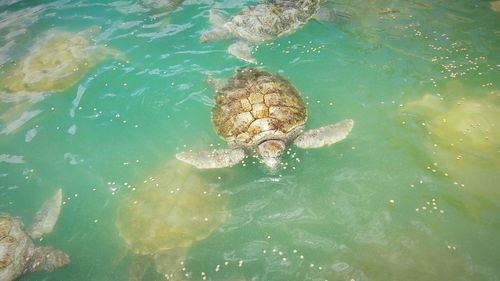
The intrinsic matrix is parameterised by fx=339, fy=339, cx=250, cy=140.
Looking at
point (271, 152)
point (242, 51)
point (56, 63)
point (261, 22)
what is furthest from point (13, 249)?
point (261, 22)

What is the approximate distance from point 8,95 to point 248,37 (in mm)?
6522

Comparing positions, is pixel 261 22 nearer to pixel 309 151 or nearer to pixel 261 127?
pixel 261 127

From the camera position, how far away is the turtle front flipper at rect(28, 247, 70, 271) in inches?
227

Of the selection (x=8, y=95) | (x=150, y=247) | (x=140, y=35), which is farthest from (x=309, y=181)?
(x=8, y=95)

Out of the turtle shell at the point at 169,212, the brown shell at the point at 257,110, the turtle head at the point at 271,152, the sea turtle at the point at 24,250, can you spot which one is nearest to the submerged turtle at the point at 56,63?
the sea turtle at the point at 24,250

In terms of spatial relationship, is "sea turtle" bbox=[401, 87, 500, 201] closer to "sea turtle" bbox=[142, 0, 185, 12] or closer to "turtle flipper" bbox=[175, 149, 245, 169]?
"turtle flipper" bbox=[175, 149, 245, 169]

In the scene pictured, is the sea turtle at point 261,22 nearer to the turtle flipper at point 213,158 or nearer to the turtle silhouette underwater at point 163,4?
the turtle silhouette underwater at point 163,4

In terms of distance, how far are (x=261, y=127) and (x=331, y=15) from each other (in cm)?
540

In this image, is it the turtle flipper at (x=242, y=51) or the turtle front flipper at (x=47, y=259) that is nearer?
the turtle front flipper at (x=47, y=259)

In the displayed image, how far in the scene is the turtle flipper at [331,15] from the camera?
1006 cm

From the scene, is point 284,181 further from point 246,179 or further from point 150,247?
point 150,247

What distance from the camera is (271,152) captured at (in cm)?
645

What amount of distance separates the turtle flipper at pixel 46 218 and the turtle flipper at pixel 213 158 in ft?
8.09

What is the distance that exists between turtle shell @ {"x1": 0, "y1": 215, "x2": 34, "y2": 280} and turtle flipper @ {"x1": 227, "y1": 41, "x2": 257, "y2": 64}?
608 cm
